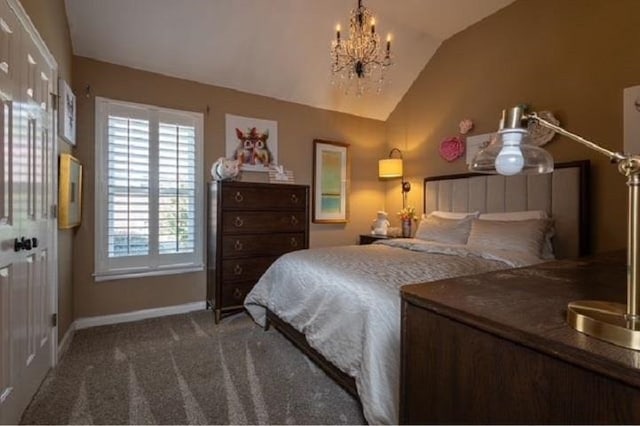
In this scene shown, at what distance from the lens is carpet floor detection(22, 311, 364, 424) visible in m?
1.79

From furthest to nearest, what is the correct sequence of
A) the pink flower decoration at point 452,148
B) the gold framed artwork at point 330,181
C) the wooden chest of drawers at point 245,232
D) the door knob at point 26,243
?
1. the gold framed artwork at point 330,181
2. the pink flower decoration at point 452,148
3. the wooden chest of drawers at point 245,232
4. the door knob at point 26,243

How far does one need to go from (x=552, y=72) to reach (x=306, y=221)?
8.97ft

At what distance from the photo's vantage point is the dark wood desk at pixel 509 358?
553 mm

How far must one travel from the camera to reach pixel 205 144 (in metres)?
3.55

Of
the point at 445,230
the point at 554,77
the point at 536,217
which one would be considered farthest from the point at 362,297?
the point at 554,77

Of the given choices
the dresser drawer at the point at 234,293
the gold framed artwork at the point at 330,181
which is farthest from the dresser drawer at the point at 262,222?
the gold framed artwork at the point at 330,181

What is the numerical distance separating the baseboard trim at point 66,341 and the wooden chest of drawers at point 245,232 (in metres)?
1.14

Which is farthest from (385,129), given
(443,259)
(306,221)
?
(443,259)

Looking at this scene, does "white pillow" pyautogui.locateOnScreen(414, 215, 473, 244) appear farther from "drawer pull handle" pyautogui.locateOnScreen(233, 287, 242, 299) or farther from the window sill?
the window sill

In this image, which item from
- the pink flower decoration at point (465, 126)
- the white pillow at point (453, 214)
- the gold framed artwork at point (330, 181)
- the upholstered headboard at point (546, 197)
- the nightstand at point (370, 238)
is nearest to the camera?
the upholstered headboard at point (546, 197)

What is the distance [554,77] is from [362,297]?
2892mm

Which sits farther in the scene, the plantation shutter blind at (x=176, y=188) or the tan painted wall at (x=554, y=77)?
the plantation shutter blind at (x=176, y=188)

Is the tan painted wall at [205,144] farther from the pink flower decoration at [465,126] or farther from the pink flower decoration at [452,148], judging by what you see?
the pink flower decoration at [465,126]

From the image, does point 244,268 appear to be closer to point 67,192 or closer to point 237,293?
point 237,293
